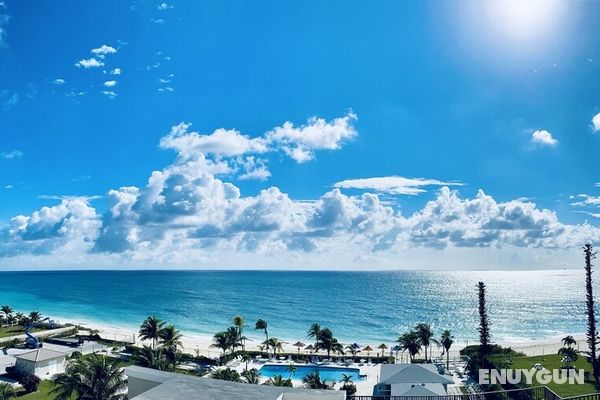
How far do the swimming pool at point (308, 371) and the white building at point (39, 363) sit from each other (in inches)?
767

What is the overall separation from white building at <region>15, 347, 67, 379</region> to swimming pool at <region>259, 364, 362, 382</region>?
19.5m

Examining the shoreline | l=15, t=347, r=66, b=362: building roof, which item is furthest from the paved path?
l=15, t=347, r=66, b=362: building roof

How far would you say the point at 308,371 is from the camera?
49188 mm

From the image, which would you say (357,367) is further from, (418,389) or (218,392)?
(218,392)

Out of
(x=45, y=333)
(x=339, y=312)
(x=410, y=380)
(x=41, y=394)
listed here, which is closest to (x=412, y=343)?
(x=410, y=380)

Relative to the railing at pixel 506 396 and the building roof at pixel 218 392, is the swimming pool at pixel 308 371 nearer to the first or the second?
the railing at pixel 506 396

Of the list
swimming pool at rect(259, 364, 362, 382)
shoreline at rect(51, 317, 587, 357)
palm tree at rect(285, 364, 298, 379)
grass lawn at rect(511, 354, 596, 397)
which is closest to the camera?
grass lawn at rect(511, 354, 596, 397)

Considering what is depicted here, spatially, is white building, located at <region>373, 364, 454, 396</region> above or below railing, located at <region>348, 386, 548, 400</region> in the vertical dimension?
below

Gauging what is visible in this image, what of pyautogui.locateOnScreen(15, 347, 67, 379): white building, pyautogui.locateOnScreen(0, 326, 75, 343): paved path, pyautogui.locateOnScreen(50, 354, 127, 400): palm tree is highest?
pyautogui.locateOnScreen(50, 354, 127, 400): palm tree

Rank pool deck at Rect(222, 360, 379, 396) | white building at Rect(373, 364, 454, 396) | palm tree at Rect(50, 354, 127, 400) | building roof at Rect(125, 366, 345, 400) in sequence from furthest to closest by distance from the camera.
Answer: pool deck at Rect(222, 360, 379, 396)
white building at Rect(373, 364, 454, 396)
palm tree at Rect(50, 354, 127, 400)
building roof at Rect(125, 366, 345, 400)

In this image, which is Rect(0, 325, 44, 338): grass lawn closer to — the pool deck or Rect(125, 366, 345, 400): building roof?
the pool deck

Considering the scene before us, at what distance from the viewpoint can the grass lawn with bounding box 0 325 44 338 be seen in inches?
2462

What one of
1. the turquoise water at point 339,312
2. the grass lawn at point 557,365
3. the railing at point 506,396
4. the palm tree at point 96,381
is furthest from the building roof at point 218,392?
the turquoise water at point 339,312

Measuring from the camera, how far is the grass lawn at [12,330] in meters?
62.5
